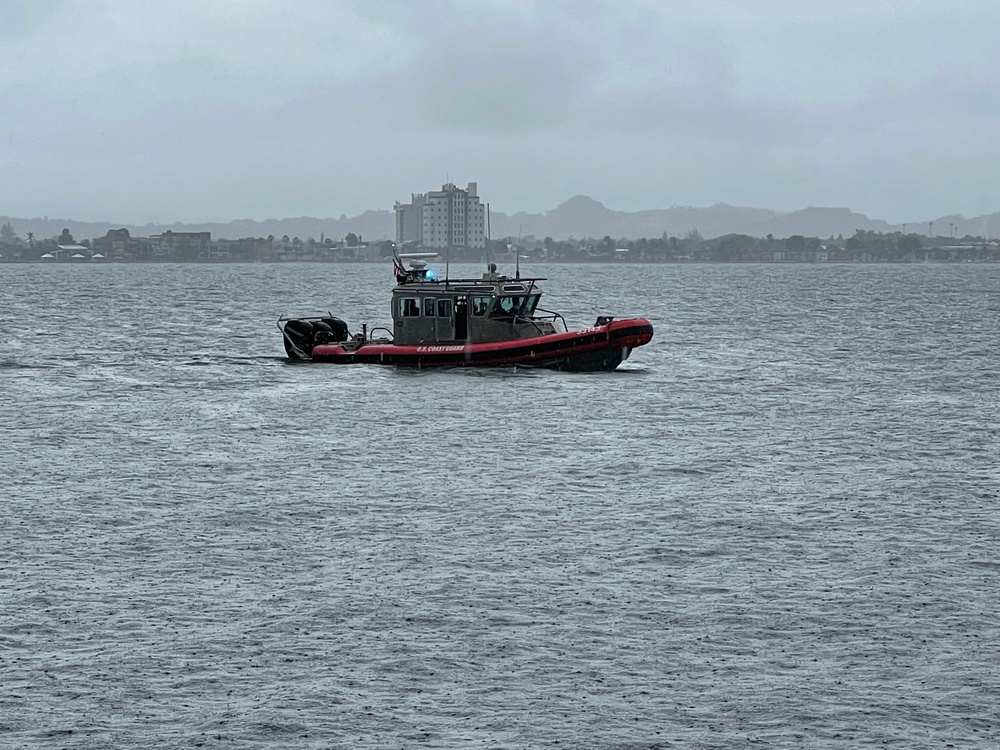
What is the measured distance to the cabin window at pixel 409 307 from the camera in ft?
197

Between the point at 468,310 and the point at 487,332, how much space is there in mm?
1210

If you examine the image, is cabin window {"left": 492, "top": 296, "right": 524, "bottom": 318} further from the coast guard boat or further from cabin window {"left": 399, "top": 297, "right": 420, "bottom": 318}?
cabin window {"left": 399, "top": 297, "right": 420, "bottom": 318}

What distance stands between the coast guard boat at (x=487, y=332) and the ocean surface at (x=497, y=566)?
1.46m

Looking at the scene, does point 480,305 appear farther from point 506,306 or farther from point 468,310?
point 506,306

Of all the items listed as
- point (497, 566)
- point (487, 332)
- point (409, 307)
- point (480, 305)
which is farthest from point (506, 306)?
point (497, 566)

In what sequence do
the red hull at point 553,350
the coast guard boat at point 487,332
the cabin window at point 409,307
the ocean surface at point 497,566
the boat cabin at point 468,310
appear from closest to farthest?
the ocean surface at point 497,566 → the red hull at point 553,350 → the coast guard boat at point 487,332 → the boat cabin at point 468,310 → the cabin window at point 409,307

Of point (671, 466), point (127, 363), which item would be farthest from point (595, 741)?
point (127, 363)

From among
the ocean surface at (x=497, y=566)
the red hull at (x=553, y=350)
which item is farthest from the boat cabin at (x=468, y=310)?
the ocean surface at (x=497, y=566)

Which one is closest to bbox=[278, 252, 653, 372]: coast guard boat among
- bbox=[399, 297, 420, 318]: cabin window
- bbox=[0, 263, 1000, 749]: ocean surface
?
bbox=[399, 297, 420, 318]: cabin window

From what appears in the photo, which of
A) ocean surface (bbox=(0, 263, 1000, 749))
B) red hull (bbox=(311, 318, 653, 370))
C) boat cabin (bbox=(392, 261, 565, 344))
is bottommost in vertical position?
ocean surface (bbox=(0, 263, 1000, 749))

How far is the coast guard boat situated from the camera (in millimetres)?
58500

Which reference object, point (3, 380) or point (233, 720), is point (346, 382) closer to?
point (3, 380)

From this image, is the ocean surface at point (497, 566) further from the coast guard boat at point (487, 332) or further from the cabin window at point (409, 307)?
the cabin window at point (409, 307)

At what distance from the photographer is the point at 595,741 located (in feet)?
63.7
